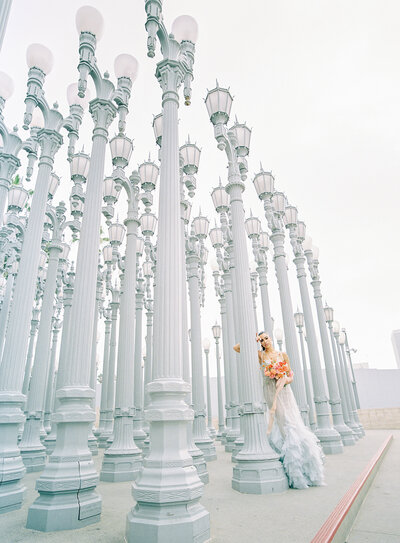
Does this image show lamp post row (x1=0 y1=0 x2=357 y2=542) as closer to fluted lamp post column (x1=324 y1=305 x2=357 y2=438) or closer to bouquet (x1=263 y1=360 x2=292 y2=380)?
bouquet (x1=263 y1=360 x2=292 y2=380)

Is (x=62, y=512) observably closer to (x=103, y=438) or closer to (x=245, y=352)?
(x=245, y=352)

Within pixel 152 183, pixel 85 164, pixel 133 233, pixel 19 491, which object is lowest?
pixel 19 491

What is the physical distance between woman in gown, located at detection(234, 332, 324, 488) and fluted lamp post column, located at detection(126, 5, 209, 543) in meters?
3.41

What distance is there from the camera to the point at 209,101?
355 inches

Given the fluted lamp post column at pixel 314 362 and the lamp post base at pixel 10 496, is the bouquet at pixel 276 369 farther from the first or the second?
the fluted lamp post column at pixel 314 362

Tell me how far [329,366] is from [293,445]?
9983 millimetres

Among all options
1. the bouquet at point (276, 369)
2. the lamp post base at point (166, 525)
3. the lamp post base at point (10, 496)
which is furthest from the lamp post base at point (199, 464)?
the lamp post base at point (166, 525)

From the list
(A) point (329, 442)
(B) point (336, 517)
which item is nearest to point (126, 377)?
(B) point (336, 517)

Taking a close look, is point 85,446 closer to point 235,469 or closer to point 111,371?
point 235,469

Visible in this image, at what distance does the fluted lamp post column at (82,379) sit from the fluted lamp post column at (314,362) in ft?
29.6

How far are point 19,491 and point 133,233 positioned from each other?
7011 millimetres

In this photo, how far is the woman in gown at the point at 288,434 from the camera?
281 inches

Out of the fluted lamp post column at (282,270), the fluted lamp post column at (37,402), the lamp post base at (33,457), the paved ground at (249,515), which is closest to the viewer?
the paved ground at (249,515)

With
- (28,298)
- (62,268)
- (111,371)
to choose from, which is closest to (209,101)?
(28,298)
